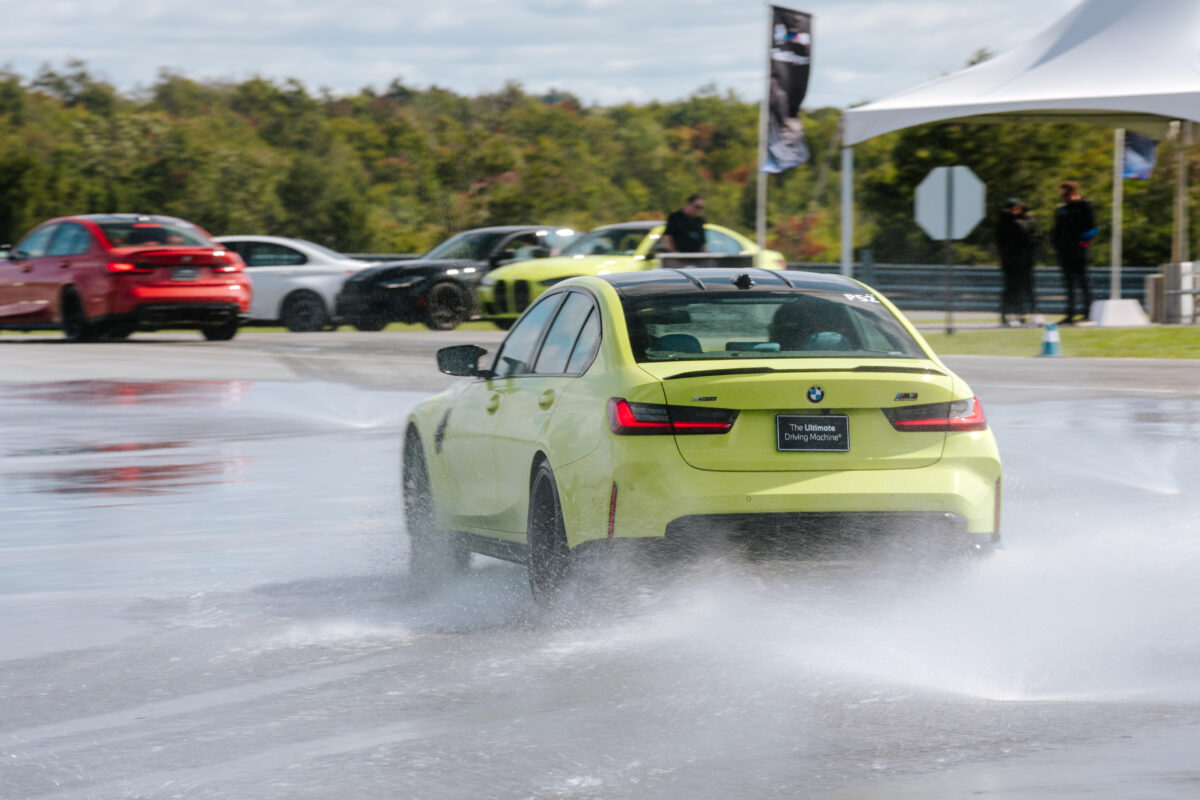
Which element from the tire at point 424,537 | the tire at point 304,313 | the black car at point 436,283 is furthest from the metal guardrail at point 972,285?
the tire at point 424,537

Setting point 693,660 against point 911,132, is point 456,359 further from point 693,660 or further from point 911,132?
point 911,132

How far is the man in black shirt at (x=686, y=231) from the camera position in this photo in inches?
1046

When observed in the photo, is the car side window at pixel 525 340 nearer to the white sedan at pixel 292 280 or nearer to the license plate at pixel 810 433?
the license plate at pixel 810 433

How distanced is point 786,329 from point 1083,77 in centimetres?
1992

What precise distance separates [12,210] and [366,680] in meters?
60.1

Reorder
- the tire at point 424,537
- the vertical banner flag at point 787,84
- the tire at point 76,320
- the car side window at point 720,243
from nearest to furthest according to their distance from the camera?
1. the tire at point 424,537
2. the tire at point 76,320
3. the car side window at point 720,243
4. the vertical banner flag at point 787,84

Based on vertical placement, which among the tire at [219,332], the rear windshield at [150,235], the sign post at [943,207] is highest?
the sign post at [943,207]

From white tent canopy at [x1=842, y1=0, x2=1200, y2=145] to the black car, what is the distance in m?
5.66

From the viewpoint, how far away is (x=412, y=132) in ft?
254

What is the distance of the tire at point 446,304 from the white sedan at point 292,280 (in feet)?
4.02

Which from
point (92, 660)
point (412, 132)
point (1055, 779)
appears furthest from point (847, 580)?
point (412, 132)

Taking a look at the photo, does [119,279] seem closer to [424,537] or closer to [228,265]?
[228,265]

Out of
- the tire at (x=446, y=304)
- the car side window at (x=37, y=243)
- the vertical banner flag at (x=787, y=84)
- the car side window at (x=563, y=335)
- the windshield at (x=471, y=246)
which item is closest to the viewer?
the car side window at (x=563, y=335)

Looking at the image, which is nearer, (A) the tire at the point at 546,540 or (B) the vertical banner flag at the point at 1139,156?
(A) the tire at the point at 546,540
